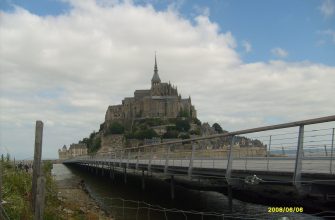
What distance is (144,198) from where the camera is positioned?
24.3 m

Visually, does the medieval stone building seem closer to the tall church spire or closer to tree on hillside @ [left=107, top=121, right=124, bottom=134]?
tree on hillside @ [left=107, top=121, right=124, bottom=134]

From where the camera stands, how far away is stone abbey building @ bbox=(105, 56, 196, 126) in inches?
6260

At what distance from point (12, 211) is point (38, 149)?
1526mm

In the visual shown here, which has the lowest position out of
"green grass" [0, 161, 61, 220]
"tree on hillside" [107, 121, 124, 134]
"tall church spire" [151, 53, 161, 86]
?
"green grass" [0, 161, 61, 220]

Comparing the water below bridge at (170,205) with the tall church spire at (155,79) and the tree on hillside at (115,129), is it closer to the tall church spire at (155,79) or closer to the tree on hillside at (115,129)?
the tree on hillside at (115,129)

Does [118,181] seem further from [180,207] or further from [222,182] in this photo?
[222,182]

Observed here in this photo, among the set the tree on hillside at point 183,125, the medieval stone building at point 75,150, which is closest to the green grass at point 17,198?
the tree on hillside at point 183,125

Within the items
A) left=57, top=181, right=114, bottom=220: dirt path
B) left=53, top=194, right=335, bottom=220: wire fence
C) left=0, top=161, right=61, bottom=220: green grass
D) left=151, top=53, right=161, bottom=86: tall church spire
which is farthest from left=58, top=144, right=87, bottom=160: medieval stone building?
left=0, top=161, right=61, bottom=220: green grass

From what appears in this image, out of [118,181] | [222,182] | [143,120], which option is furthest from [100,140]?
[222,182]

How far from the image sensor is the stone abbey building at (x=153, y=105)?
159m

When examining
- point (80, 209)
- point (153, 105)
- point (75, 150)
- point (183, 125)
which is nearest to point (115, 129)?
point (153, 105)

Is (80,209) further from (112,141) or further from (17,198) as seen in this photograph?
(112,141)

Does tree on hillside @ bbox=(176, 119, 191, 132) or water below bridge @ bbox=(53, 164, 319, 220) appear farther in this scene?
tree on hillside @ bbox=(176, 119, 191, 132)

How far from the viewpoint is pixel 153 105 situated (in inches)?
6309
